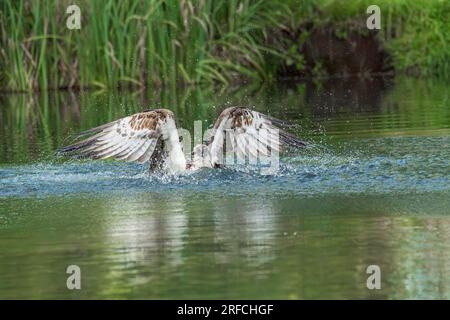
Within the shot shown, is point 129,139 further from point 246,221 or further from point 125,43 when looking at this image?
point 125,43

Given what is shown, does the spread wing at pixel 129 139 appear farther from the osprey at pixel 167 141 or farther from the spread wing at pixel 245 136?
the spread wing at pixel 245 136

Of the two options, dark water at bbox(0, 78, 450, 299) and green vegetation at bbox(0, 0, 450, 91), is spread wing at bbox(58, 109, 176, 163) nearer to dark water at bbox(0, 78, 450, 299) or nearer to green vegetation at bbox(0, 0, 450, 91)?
dark water at bbox(0, 78, 450, 299)

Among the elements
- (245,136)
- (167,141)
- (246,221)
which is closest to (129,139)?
(167,141)

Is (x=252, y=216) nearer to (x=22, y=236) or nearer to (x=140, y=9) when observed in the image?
Answer: (x=22, y=236)

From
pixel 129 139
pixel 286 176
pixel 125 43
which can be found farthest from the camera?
pixel 125 43

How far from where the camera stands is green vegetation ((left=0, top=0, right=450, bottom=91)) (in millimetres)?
18750

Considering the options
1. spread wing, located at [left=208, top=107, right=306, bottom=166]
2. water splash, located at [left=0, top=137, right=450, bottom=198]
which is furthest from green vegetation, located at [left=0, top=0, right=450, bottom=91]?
spread wing, located at [left=208, top=107, right=306, bottom=166]

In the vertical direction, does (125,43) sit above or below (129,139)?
above

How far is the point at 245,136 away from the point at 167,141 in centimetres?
68

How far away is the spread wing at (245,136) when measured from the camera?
10.1 meters

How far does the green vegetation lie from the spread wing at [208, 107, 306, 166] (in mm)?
8293

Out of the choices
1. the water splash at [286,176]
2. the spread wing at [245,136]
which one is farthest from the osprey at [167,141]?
the water splash at [286,176]

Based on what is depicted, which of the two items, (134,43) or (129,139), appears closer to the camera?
(129,139)

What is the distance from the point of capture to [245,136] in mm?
10328
